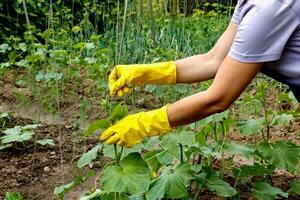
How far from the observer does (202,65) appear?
2324 millimetres

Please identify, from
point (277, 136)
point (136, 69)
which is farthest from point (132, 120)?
point (277, 136)

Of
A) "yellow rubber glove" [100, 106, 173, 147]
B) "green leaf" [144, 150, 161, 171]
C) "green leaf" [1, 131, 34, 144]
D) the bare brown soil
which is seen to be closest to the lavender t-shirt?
"yellow rubber glove" [100, 106, 173, 147]

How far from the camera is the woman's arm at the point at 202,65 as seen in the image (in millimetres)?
2285

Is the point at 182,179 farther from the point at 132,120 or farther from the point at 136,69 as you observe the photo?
the point at 136,69

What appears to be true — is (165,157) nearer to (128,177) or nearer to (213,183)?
(213,183)

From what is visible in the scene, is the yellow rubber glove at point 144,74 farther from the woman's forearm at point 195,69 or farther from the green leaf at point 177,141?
the green leaf at point 177,141

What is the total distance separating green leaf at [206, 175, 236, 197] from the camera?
6.73ft

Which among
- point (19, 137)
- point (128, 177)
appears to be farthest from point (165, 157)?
point (19, 137)

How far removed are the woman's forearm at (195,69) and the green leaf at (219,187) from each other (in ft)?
1.48

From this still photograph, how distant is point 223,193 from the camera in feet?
6.73

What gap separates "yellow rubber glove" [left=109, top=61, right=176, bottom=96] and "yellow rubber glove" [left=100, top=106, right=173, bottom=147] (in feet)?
1.05

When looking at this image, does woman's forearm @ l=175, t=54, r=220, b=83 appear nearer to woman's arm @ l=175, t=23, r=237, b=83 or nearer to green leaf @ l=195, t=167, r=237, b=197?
woman's arm @ l=175, t=23, r=237, b=83

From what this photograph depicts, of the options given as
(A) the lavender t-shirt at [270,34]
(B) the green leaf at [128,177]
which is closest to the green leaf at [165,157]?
(B) the green leaf at [128,177]

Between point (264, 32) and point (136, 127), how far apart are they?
1.85 ft
